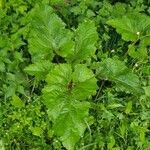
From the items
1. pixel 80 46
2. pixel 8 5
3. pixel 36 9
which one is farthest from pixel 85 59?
pixel 8 5

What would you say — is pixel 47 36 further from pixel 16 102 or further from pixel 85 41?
pixel 16 102

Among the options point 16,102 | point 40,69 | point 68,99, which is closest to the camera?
point 68,99

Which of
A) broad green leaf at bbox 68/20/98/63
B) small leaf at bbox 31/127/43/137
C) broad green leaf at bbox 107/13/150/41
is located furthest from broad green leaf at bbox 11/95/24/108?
broad green leaf at bbox 107/13/150/41

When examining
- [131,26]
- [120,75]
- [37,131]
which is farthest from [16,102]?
[131,26]

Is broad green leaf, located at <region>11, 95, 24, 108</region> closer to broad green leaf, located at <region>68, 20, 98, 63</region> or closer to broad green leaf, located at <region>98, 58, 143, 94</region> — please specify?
broad green leaf, located at <region>68, 20, 98, 63</region>

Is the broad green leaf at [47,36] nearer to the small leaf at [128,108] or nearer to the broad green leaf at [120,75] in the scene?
the broad green leaf at [120,75]

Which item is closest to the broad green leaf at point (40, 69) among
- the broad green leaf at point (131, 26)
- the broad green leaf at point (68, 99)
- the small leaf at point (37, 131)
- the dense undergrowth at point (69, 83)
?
the dense undergrowth at point (69, 83)
